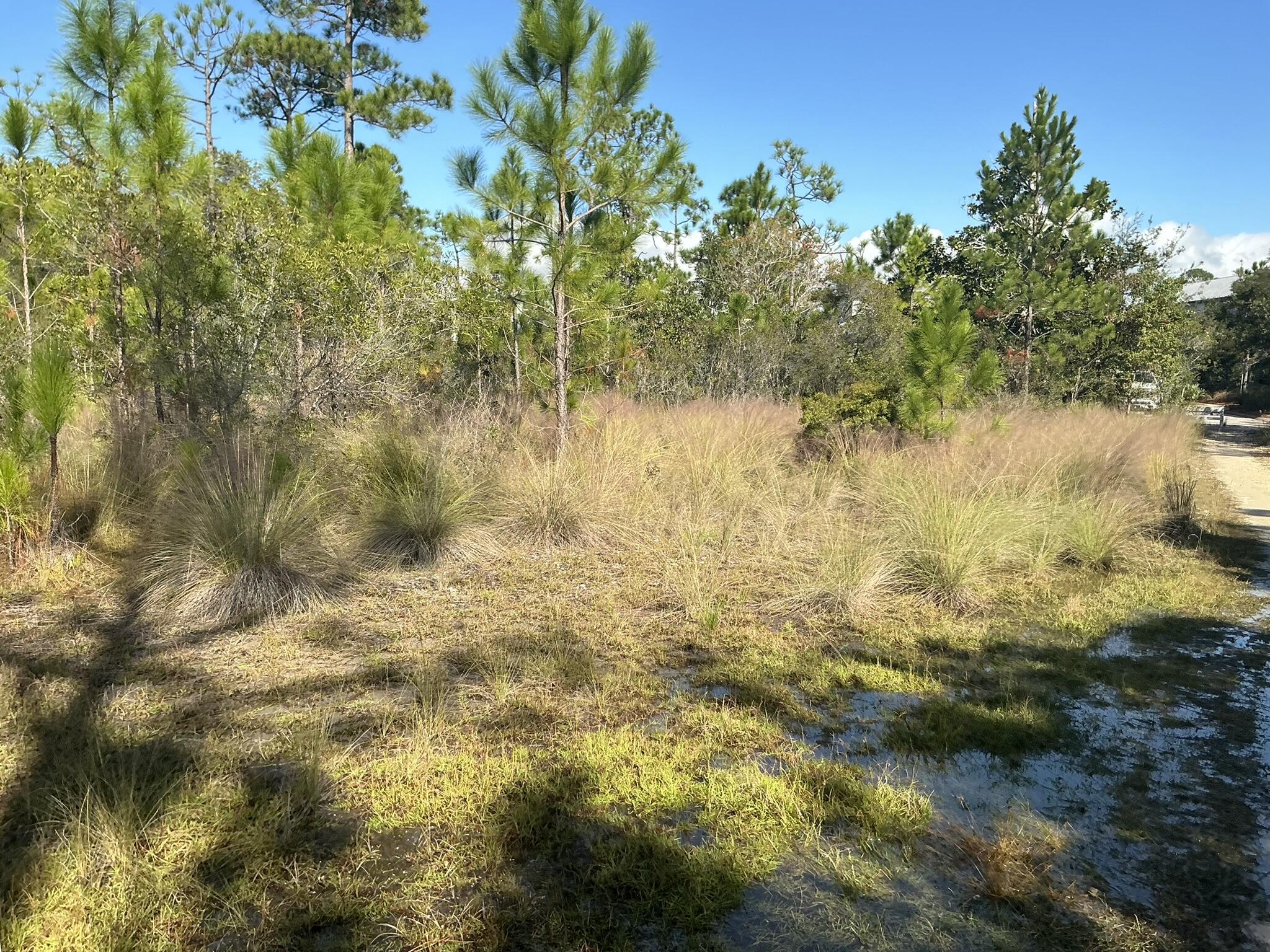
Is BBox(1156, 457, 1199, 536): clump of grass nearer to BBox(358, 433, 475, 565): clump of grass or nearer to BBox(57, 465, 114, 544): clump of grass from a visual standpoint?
BBox(358, 433, 475, 565): clump of grass

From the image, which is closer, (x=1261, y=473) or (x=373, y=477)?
(x=373, y=477)

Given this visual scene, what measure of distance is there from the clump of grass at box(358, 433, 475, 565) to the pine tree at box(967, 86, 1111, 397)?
15.6 metres

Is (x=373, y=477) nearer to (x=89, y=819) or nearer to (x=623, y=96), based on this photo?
(x=89, y=819)

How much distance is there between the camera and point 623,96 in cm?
773

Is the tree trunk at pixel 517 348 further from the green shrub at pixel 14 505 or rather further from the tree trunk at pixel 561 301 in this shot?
the green shrub at pixel 14 505

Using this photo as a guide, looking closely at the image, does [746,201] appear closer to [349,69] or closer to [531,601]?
[349,69]

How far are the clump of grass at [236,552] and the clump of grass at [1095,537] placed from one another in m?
5.88

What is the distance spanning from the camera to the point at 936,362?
28.0ft

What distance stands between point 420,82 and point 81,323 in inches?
497

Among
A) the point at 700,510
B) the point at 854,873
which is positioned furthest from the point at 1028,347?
the point at 854,873

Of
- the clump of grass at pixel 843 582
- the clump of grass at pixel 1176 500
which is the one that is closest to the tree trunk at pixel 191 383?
the clump of grass at pixel 843 582

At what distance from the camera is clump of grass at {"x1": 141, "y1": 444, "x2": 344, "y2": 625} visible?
451 centimetres

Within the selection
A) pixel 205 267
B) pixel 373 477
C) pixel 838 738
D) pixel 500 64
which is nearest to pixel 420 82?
pixel 500 64

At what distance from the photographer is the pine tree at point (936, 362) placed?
8.38m
